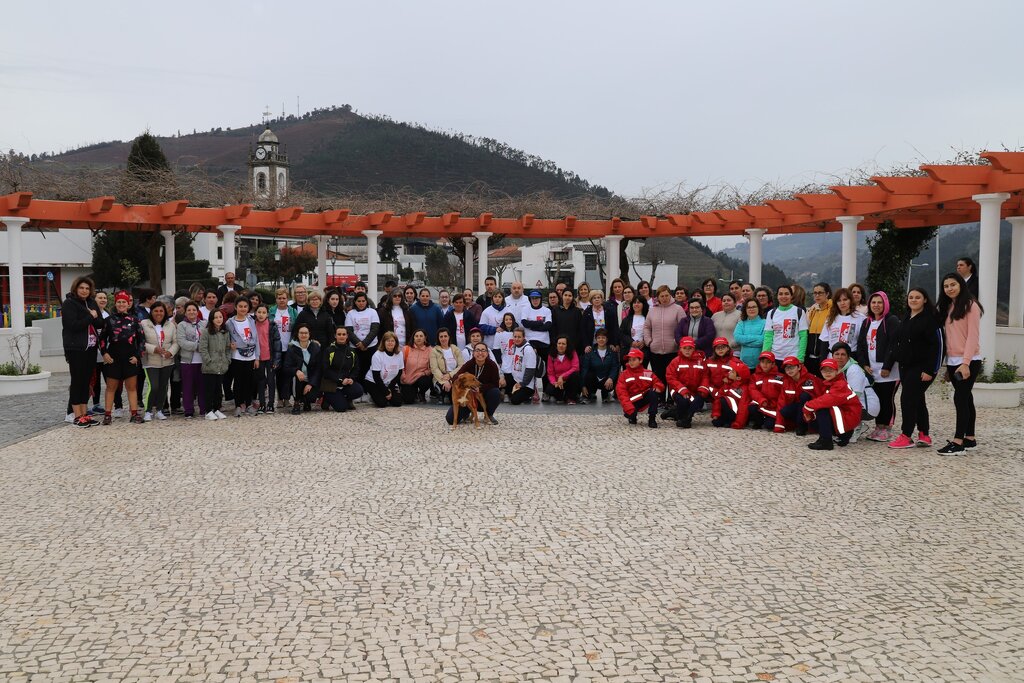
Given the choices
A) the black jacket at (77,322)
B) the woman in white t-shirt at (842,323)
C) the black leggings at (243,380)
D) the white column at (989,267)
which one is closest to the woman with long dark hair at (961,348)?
the woman in white t-shirt at (842,323)

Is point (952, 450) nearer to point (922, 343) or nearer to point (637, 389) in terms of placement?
point (922, 343)

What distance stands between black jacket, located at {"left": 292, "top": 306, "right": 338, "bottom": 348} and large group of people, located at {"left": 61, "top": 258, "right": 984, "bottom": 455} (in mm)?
17

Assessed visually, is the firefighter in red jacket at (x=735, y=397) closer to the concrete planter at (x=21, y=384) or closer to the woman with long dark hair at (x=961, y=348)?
the woman with long dark hair at (x=961, y=348)

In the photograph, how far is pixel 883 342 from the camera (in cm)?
782

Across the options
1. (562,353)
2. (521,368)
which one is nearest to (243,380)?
(521,368)

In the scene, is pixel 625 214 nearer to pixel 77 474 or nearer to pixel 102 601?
pixel 77 474

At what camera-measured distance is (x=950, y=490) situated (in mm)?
6102

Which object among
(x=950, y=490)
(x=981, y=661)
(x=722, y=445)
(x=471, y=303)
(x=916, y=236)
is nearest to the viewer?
(x=981, y=661)

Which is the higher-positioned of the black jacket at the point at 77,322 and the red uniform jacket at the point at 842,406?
the black jacket at the point at 77,322

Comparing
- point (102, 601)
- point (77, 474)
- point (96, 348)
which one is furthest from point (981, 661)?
point (96, 348)

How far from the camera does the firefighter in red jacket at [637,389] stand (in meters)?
8.80

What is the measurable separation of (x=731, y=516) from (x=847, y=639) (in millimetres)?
1786

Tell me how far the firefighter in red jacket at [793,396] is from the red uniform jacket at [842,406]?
481mm

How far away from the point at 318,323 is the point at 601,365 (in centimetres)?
346
